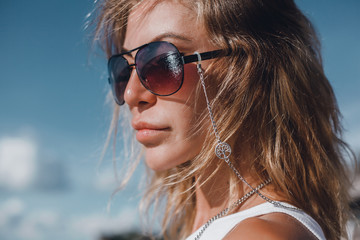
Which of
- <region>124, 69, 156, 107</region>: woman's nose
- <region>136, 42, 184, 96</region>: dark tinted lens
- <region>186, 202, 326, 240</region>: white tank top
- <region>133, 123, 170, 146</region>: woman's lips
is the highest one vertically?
<region>136, 42, 184, 96</region>: dark tinted lens

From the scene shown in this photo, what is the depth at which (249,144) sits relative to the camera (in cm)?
186

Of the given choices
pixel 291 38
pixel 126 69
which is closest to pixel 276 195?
pixel 291 38

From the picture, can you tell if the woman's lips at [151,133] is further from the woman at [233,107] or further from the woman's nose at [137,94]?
the woman's nose at [137,94]

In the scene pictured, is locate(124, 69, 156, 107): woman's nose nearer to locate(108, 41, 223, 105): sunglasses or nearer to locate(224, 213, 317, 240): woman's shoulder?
locate(108, 41, 223, 105): sunglasses

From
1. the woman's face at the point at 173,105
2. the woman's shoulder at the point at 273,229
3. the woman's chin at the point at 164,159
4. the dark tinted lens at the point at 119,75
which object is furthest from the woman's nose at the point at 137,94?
the woman's shoulder at the point at 273,229

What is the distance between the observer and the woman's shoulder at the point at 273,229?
49.1 inches

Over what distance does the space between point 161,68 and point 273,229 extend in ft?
3.13

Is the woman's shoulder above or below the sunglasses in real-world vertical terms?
below

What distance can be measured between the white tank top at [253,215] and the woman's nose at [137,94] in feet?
2.43

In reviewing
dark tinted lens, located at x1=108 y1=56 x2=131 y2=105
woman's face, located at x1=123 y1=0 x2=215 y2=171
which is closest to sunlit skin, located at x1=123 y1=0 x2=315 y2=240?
woman's face, located at x1=123 y1=0 x2=215 y2=171

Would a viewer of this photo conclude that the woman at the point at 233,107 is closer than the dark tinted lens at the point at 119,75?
Yes

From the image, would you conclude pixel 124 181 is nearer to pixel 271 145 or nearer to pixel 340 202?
pixel 271 145

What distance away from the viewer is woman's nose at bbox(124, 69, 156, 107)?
184 cm

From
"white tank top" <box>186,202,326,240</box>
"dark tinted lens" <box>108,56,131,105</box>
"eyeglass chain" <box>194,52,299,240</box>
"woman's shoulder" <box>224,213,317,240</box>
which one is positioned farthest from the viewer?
"dark tinted lens" <box>108,56,131,105</box>
